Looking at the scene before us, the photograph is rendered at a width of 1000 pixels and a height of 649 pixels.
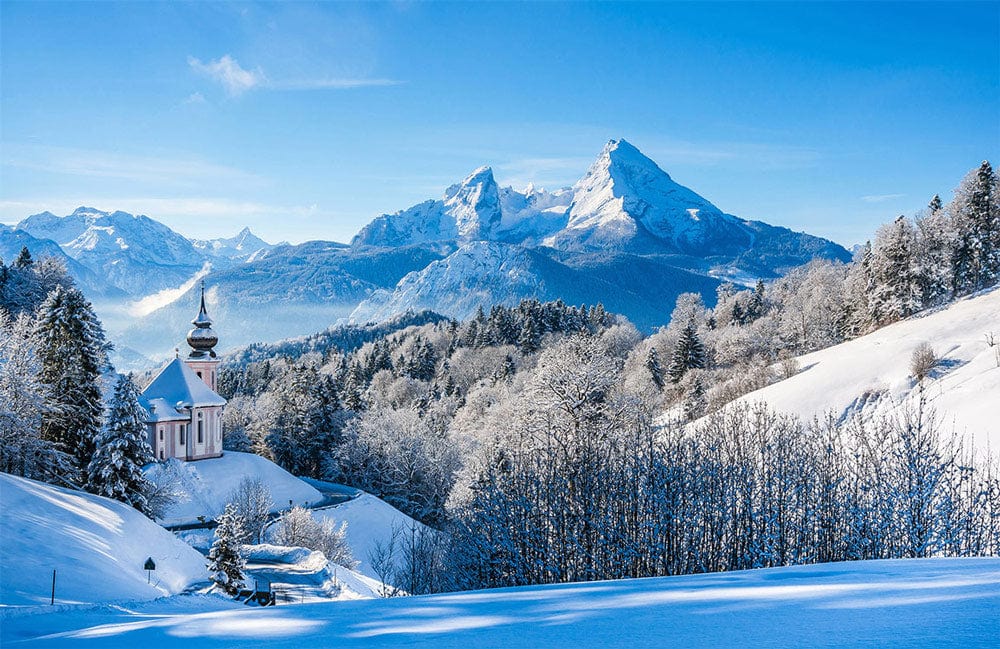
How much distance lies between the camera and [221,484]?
120ft

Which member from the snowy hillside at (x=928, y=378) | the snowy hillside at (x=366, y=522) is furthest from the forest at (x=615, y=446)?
the snowy hillside at (x=366, y=522)

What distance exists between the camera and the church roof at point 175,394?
3778cm

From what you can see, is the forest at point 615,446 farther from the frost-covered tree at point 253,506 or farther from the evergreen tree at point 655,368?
the frost-covered tree at point 253,506

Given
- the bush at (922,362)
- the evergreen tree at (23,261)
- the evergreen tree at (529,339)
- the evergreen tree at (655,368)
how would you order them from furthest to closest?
the evergreen tree at (529,339), the evergreen tree at (655,368), the evergreen tree at (23,261), the bush at (922,362)

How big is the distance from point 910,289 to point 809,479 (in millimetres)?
37214

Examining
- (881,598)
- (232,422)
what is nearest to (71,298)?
(232,422)

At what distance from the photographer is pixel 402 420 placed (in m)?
46.3

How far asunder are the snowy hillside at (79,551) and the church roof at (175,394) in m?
17.6

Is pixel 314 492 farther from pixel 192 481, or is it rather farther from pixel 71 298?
pixel 71 298

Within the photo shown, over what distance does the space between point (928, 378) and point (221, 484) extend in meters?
36.9

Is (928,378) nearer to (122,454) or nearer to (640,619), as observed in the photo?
(640,619)

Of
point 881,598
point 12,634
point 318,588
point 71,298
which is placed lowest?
point 318,588

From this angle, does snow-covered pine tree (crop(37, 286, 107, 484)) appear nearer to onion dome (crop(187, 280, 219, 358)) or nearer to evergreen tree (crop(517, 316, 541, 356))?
onion dome (crop(187, 280, 219, 358))

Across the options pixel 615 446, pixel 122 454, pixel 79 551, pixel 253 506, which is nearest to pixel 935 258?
pixel 615 446
